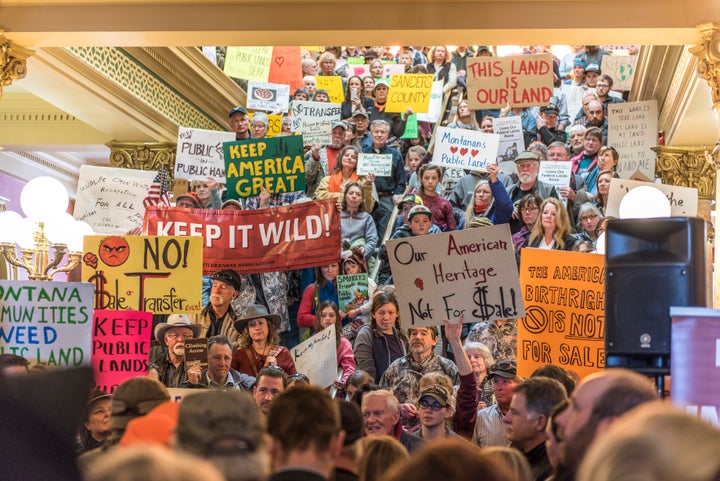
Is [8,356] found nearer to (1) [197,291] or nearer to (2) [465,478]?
(1) [197,291]

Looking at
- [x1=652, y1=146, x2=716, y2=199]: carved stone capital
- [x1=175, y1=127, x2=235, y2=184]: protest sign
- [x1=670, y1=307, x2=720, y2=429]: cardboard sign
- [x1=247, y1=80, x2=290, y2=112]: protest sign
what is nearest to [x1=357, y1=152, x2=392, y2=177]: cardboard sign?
[x1=175, y1=127, x2=235, y2=184]: protest sign

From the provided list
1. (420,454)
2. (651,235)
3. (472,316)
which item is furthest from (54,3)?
(420,454)

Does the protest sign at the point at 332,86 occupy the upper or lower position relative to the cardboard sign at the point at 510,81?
upper

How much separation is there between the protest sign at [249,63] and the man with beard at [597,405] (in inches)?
498

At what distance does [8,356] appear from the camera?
6777mm

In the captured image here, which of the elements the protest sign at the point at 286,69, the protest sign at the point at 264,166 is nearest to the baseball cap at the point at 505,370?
the protest sign at the point at 264,166

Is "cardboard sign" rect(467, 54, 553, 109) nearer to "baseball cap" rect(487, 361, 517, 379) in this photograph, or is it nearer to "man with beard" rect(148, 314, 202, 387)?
"man with beard" rect(148, 314, 202, 387)

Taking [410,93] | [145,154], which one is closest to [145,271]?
[145,154]

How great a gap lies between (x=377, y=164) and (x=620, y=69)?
3.58 metres

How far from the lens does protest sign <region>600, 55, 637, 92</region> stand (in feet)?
48.4

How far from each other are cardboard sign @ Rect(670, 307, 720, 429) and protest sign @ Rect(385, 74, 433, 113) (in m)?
10.3

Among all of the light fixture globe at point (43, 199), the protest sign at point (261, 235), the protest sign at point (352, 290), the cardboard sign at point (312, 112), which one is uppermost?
the cardboard sign at point (312, 112)

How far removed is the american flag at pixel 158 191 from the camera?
519 inches

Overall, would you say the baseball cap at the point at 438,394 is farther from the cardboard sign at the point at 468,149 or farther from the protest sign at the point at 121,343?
the cardboard sign at the point at 468,149
